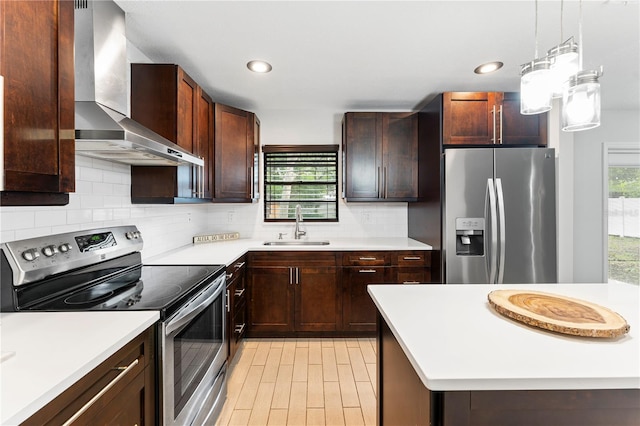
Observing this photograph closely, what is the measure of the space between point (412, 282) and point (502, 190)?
1.15m

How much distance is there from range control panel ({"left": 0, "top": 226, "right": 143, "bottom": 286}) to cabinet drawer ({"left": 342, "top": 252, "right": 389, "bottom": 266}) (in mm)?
1816

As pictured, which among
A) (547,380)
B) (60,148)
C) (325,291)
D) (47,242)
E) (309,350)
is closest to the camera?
(547,380)

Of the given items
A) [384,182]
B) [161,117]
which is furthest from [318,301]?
[161,117]

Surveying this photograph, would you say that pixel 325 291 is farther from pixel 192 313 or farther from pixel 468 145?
pixel 468 145

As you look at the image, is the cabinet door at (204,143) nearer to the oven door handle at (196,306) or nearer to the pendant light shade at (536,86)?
the oven door handle at (196,306)

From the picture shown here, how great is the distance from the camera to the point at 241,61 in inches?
96.1

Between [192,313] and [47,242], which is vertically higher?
[47,242]

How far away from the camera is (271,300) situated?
9.99ft

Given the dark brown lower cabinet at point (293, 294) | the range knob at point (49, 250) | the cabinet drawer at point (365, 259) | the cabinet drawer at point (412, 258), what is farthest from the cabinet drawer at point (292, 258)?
the range knob at point (49, 250)

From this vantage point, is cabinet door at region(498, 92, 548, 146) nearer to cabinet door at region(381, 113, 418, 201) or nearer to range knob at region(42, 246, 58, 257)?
cabinet door at region(381, 113, 418, 201)

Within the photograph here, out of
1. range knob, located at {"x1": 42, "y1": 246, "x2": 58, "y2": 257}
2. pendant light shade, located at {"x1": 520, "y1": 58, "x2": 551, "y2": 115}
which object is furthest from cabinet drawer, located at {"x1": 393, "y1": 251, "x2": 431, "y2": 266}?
range knob, located at {"x1": 42, "y1": 246, "x2": 58, "y2": 257}

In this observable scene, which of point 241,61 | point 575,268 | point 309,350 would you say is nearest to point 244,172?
point 241,61

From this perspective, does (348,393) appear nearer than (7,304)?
No

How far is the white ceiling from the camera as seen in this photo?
5.88 ft
